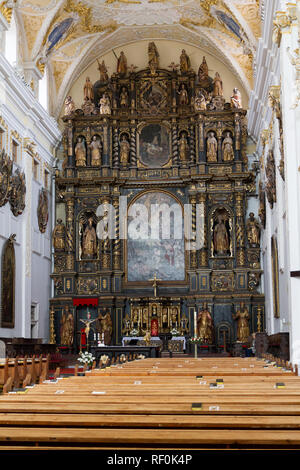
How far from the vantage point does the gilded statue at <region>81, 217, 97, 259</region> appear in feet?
90.8

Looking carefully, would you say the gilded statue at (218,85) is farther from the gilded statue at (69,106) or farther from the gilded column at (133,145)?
the gilded statue at (69,106)

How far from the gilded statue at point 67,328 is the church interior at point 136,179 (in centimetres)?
6

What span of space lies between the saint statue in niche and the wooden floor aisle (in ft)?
71.5

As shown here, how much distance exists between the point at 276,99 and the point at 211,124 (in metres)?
10.8

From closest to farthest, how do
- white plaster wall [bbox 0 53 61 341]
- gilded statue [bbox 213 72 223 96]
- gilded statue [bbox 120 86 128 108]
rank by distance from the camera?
white plaster wall [bbox 0 53 61 341] < gilded statue [bbox 213 72 223 96] < gilded statue [bbox 120 86 128 108]

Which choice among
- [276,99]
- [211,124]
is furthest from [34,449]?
[211,124]

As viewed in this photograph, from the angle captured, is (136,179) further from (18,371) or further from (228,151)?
(18,371)

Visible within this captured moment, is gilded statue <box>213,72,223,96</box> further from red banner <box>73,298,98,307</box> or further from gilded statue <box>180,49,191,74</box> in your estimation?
red banner <box>73,298,98,307</box>

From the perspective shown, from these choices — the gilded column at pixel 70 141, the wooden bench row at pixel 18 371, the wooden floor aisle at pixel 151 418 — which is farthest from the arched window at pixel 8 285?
the wooden floor aisle at pixel 151 418

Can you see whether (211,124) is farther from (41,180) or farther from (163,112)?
(41,180)

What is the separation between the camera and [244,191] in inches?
1088

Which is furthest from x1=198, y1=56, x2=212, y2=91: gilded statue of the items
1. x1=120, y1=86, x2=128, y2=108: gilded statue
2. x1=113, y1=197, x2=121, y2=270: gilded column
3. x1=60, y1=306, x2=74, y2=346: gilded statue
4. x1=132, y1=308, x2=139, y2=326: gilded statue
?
x1=60, y1=306, x2=74, y2=346: gilded statue

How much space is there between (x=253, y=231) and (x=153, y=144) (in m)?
5.88

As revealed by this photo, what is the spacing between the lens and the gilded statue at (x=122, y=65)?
2905 centimetres
